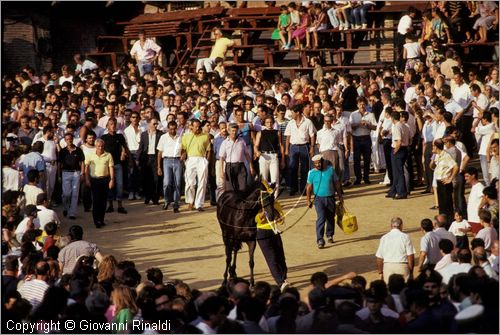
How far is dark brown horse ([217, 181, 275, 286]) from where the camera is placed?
17234 mm

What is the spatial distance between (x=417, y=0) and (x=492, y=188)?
1628 cm

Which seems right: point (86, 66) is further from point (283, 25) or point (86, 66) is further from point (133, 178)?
point (133, 178)

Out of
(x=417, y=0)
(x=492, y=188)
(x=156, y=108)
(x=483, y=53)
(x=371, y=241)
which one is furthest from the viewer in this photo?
(x=417, y=0)

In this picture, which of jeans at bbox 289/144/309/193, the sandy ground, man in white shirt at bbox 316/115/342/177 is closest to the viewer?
the sandy ground

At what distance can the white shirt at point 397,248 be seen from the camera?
16328 mm

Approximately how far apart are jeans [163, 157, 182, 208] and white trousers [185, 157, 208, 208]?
198 mm

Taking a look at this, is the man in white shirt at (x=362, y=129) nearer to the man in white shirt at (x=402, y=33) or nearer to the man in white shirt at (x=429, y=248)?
the man in white shirt at (x=402, y=33)

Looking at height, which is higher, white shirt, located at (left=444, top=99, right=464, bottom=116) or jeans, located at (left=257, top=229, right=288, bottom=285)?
white shirt, located at (left=444, top=99, right=464, bottom=116)

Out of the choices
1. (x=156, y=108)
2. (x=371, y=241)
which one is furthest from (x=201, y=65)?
(x=371, y=241)

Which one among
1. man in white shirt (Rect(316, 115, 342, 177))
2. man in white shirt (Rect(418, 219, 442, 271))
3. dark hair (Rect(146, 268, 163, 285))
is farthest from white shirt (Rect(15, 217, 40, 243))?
man in white shirt (Rect(316, 115, 342, 177))

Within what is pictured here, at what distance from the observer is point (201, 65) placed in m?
31.0

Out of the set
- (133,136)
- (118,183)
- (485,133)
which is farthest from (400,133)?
(118,183)

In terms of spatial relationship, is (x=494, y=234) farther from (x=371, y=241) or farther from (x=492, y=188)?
(x=371, y=241)

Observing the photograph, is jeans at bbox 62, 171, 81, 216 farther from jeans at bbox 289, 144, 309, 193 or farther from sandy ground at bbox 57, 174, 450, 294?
jeans at bbox 289, 144, 309, 193
